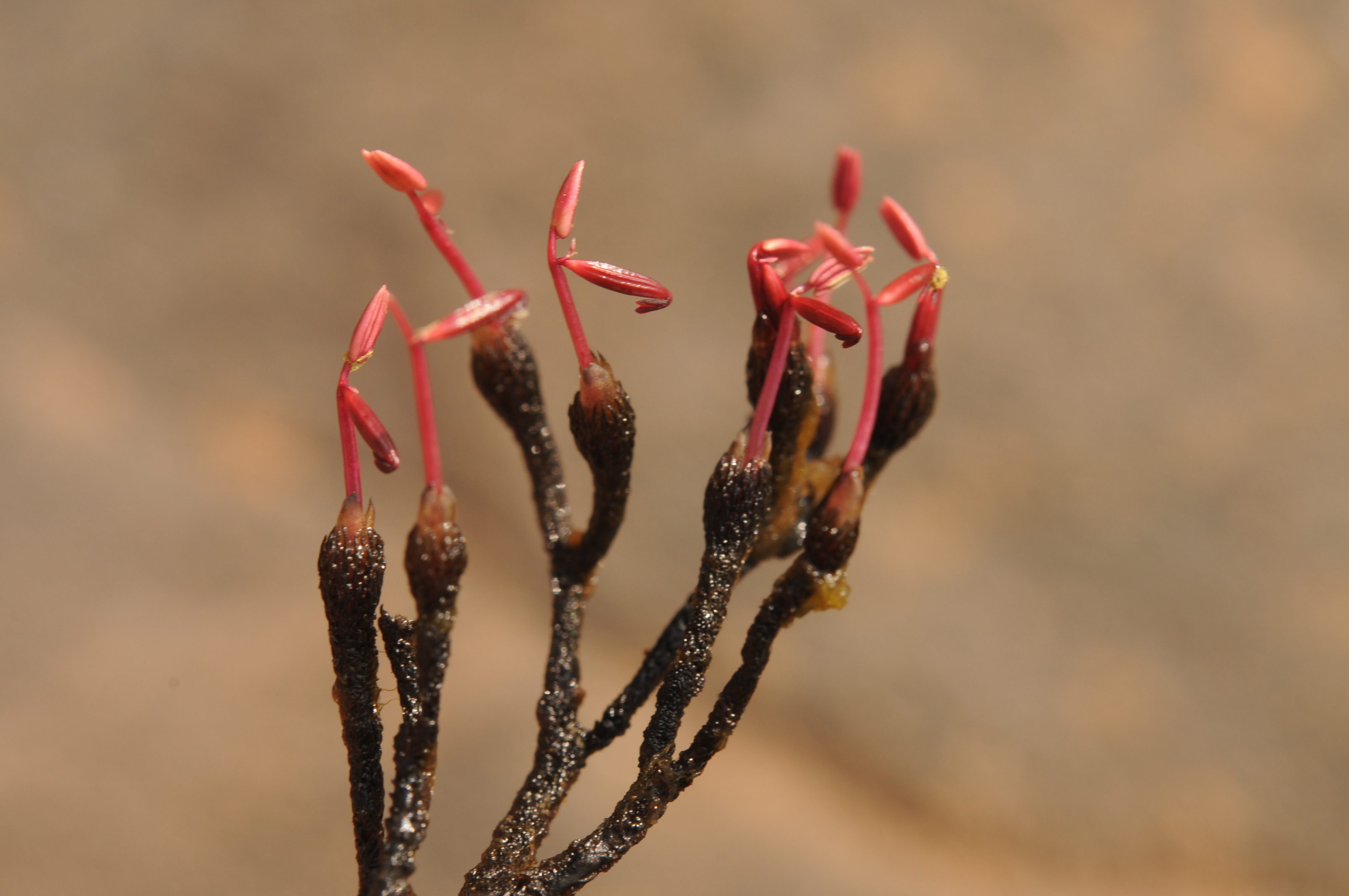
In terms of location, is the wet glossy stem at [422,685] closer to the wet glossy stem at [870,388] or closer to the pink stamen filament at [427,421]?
the pink stamen filament at [427,421]

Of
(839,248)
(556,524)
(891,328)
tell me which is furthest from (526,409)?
(891,328)

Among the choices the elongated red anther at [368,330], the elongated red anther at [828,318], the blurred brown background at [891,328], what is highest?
the blurred brown background at [891,328]

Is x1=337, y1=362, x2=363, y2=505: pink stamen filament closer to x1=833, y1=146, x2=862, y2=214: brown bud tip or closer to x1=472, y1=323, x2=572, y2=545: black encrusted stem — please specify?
x1=472, y1=323, x2=572, y2=545: black encrusted stem

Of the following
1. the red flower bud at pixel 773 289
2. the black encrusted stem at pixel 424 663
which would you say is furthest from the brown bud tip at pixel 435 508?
the red flower bud at pixel 773 289

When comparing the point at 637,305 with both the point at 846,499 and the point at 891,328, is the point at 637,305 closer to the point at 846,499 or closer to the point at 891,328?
the point at 846,499

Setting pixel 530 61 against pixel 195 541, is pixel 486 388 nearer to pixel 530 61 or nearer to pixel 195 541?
pixel 195 541

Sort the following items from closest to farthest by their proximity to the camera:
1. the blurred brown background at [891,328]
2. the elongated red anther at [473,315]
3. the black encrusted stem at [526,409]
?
the elongated red anther at [473,315], the black encrusted stem at [526,409], the blurred brown background at [891,328]
